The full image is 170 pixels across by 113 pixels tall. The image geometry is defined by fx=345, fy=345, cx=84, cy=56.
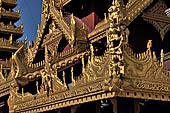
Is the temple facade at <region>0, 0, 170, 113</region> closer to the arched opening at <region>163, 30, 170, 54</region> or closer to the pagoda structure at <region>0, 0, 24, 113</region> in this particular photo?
the arched opening at <region>163, 30, 170, 54</region>

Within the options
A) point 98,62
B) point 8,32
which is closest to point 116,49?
point 98,62

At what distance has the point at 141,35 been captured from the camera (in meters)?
9.61

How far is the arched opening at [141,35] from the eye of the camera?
9.32m

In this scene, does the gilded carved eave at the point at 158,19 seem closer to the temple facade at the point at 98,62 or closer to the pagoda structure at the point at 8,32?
the temple facade at the point at 98,62

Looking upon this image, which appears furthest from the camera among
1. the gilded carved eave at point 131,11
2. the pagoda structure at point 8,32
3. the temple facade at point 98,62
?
the pagoda structure at point 8,32

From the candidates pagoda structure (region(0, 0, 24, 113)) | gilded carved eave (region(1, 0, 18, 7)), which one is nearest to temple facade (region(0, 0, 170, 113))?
pagoda structure (region(0, 0, 24, 113))

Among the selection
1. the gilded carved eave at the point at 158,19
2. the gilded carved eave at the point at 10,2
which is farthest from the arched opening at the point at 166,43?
the gilded carved eave at the point at 10,2

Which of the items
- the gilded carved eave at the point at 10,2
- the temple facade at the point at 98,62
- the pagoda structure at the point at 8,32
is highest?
the gilded carved eave at the point at 10,2

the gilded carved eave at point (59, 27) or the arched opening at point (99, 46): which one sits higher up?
the gilded carved eave at point (59, 27)

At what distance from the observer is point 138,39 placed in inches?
373

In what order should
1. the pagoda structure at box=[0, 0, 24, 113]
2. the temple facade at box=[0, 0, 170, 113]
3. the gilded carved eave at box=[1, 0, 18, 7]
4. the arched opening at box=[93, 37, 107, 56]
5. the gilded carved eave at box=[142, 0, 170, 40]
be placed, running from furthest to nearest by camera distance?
the gilded carved eave at box=[1, 0, 18, 7]
the pagoda structure at box=[0, 0, 24, 113]
the arched opening at box=[93, 37, 107, 56]
the gilded carved eave at box=[142, 0, 170, 40]
the temple facade at box=[0, 0, 170, 113]

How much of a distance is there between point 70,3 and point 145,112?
526 centimetres

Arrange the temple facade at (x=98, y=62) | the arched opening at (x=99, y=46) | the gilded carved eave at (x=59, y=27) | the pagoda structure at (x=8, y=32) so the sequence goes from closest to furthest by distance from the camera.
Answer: the temple facade at (x=98, y=62) → the arched opening at (x=99, y=46) → the gilded carved eave at (x=59, y=27) → the pagoda structure at (x=8, y=32)

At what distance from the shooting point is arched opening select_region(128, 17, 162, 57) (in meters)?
9.32
